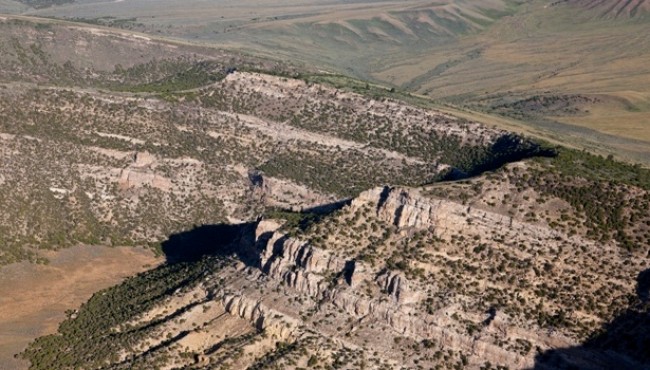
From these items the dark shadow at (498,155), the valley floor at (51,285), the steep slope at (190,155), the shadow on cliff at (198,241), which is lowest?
the valley floor at (51,285)

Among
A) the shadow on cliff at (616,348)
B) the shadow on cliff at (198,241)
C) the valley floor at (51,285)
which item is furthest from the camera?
the shadow on cliff at (198,241)

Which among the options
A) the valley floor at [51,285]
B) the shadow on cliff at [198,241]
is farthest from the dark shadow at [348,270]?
the valley floor at [51,285]

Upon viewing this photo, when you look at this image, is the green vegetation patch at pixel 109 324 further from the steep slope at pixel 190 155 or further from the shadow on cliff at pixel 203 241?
the steep slope at pixel 190 155

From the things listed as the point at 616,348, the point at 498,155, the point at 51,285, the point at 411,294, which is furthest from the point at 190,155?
the point at 616,348

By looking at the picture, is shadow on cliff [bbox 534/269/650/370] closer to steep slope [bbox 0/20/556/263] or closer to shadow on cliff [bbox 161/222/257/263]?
steep slope [bbox 0/20/556/263]

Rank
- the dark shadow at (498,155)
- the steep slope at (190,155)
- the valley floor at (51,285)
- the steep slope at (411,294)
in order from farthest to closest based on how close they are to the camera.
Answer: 1. the steep slope at (190,155)
2. the dark shadow at (498,155)
3. the valley floor at (51,285)
4. the steep slope at (411,294)

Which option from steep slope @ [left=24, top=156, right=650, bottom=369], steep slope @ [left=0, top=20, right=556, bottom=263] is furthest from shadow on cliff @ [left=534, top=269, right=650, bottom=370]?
steep slope @ [left=0, top=20, right=556, bottom=263]

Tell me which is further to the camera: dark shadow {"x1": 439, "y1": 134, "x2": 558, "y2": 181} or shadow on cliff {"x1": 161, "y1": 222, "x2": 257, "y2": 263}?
shadow on cliff {"x1": 161, "y1": 222, "x2": 257, "y2": 263}

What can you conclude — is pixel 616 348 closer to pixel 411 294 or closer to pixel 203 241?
pixel 411 294
